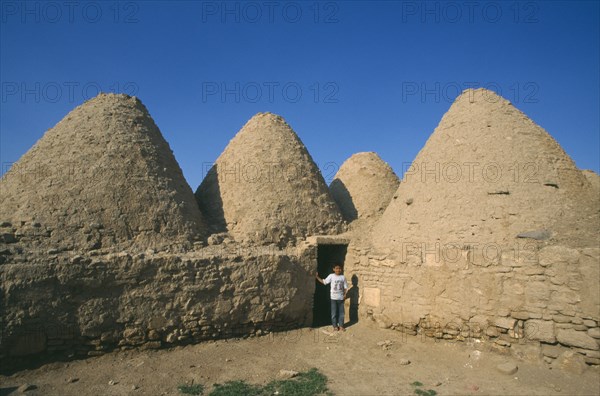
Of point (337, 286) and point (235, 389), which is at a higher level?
point (337, 286)

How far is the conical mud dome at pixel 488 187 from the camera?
7570mm

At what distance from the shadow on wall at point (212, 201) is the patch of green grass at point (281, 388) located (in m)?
4.11

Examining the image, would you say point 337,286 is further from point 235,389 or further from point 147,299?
point 147,299

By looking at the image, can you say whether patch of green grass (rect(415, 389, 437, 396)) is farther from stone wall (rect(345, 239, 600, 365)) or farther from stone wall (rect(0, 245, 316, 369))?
stone wall (rect(0, 245, 316, 369))

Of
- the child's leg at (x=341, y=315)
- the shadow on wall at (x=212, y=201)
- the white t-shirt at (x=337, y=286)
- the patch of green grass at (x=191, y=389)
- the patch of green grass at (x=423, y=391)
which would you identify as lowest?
the patch of green grass at (x=191, y=389)

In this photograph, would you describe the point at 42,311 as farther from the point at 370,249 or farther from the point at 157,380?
the point at 370,249

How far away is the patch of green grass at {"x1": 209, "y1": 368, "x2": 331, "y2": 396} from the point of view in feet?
19.5

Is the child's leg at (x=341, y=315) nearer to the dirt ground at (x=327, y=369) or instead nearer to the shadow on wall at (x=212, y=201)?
the dirt ground at (x=327, y=369)

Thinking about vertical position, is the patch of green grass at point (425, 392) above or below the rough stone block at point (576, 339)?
below

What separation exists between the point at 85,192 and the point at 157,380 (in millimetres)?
4057

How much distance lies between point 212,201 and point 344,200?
4.29 metres

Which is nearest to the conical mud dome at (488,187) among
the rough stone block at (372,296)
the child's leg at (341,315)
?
the rough stone block at (372,296)

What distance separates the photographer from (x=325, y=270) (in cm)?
1091

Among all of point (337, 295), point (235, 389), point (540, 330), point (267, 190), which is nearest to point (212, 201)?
point (267, 190)
